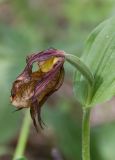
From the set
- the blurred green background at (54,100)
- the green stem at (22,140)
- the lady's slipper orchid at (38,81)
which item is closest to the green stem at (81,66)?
the lady's slipper orchid at (38,81)

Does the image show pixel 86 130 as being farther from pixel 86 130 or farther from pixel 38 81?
pixel 38 81

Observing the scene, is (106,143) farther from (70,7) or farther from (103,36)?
(70,7)

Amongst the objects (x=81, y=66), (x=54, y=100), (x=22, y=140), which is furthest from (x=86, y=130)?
(x=54, y=100)

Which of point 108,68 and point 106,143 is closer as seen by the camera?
point 108,68

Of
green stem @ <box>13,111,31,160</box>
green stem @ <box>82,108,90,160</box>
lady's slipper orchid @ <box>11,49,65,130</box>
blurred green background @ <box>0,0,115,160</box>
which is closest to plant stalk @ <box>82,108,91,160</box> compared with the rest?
green stem @ <box>82,108,90,160</box>

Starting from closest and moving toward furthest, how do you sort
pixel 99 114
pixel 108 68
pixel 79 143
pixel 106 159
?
pixel 108 68, pixel 106 159, pixel 79 143, pixel 99 114

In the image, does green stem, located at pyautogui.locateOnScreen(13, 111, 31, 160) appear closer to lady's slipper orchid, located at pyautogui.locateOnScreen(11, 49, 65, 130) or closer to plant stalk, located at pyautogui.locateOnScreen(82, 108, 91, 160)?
plant stalk, located at pyautogui.locateOnScreen(82, 108, 91, 160)

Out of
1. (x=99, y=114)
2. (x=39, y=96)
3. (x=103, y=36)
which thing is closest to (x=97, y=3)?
(x=99, y=114)
